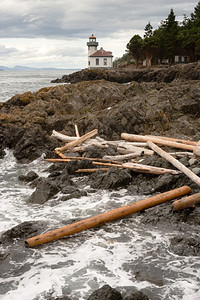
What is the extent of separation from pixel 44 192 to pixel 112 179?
8.28 feet

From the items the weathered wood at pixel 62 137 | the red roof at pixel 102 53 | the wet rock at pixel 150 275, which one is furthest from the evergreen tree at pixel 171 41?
the wet rock at pixel 150 275

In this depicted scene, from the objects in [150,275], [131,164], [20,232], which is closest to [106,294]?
[150,275]

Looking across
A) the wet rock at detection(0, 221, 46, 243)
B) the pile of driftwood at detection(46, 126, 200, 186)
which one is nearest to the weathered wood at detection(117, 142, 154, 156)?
the pile of driftwood at detection(46, 126, 200, 186)

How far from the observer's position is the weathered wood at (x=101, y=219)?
7511 mm

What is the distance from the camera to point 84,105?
23641 mm

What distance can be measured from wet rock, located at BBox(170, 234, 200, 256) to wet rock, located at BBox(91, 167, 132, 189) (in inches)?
168

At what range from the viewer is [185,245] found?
7258mm

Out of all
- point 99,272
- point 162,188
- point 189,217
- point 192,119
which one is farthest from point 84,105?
point 99,272

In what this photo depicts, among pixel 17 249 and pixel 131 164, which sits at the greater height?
pixel 131 164

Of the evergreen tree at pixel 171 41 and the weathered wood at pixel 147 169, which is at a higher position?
the evergreen tree at pixel 171 41

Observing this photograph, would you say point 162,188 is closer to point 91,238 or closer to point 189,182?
point 189,182

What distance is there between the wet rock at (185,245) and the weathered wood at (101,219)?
5.55ft

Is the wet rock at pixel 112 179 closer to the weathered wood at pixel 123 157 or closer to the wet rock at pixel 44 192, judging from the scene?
the wet rock at pixel 44 192

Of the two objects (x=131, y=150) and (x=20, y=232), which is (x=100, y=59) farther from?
(x=20, y=232)
